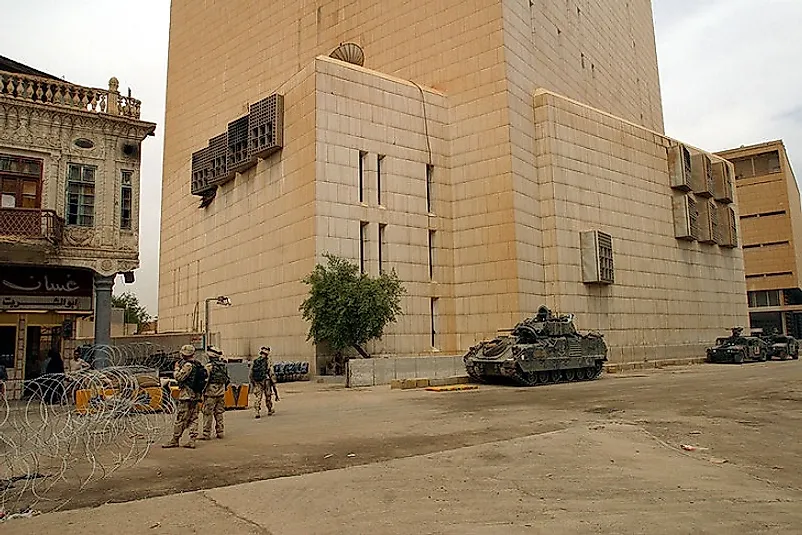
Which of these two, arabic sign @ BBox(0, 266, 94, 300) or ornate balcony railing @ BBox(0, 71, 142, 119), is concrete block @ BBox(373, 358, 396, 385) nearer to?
arabic sign @ BBox(0, 266, 94, 300)

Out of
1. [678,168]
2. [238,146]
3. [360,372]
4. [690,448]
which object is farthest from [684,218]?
[690,448]

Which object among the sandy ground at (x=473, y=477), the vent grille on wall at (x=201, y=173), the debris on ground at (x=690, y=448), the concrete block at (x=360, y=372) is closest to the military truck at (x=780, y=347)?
the sandy ground at (x=473, y=477)

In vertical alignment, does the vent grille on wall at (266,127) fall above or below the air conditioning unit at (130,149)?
above

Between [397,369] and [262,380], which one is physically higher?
[262,380]

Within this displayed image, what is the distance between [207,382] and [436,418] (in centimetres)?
539

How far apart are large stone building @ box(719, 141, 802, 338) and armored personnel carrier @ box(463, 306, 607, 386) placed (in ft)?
160

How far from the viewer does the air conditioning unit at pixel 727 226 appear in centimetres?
4803

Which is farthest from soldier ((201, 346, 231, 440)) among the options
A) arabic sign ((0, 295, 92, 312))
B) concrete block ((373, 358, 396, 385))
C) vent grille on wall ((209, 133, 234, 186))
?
vent grille on wall ((209, 133, 234, 186))

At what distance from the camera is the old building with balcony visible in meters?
18.6

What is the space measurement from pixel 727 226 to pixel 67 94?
4451 centimetres

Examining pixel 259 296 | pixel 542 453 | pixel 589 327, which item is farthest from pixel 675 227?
pixel 542 453

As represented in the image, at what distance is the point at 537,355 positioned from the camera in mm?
24797

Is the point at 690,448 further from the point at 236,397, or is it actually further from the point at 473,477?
the point at 236,397

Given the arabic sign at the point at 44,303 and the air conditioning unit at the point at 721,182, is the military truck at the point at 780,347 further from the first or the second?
the arabic sign at the point at 44,303
